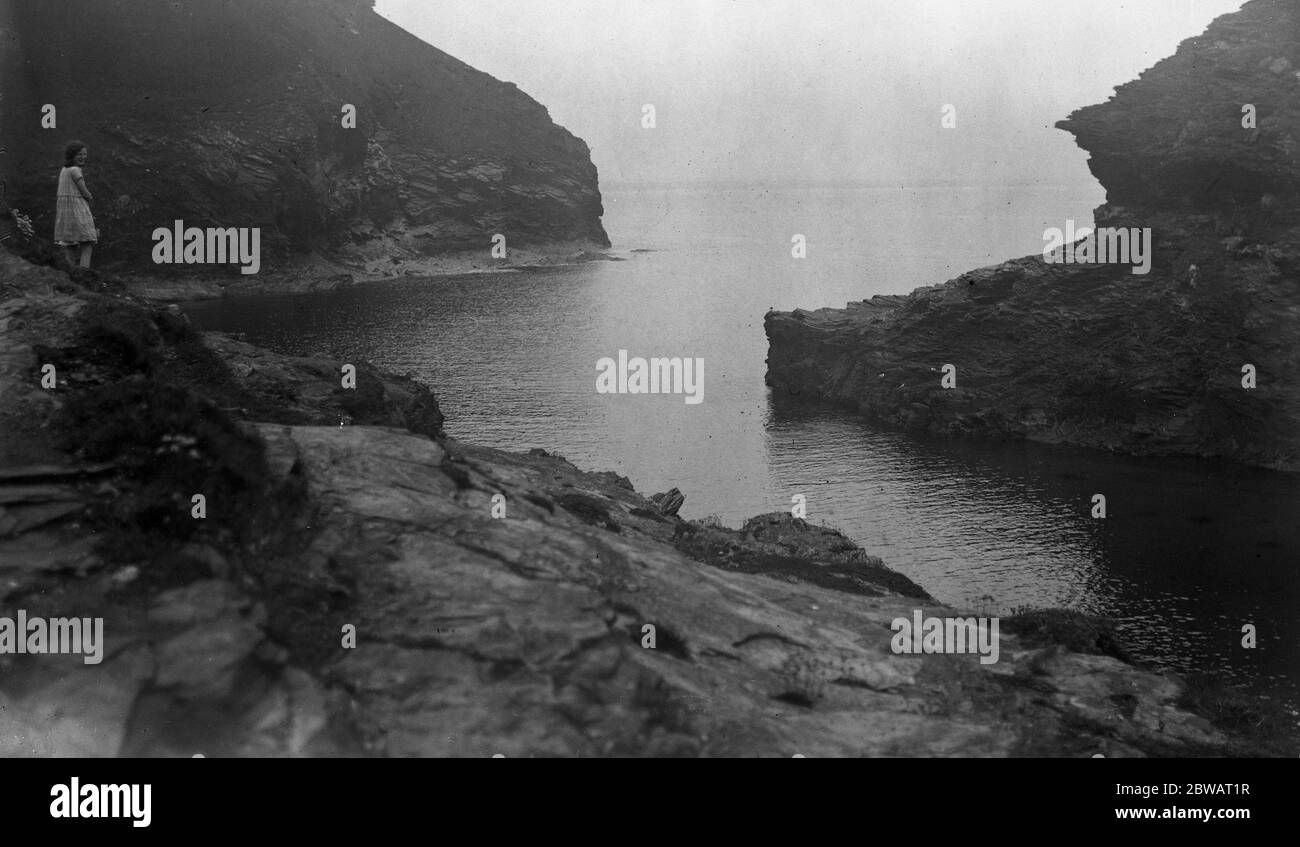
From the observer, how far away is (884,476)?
82875 mm

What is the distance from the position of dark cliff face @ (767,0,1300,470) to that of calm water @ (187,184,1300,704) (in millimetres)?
6173

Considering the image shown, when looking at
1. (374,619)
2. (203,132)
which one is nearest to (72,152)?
(374,619)

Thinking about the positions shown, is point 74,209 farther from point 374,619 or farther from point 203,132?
point 203,132

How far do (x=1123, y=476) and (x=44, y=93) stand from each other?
15372cm

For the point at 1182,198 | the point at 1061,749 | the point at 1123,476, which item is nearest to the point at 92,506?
the point at 1061,749

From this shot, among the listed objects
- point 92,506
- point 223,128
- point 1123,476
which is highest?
point 223,128

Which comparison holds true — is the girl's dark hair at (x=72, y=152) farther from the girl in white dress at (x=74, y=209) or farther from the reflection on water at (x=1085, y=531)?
the reflection on water at (x=1085, y=531)

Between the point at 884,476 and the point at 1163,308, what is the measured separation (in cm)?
A: 3628

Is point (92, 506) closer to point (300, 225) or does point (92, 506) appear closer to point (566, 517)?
point (566, 517)

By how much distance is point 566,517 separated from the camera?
25.7m

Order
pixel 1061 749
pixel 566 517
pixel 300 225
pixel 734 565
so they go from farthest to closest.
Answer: pixel 300 225 < pixel 734 565 < pixel 566 517 < pixel 1061 749

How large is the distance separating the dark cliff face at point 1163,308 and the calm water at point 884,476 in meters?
6.17

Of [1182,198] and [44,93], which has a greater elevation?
[44,93]

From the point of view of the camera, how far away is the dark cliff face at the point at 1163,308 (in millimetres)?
90875
